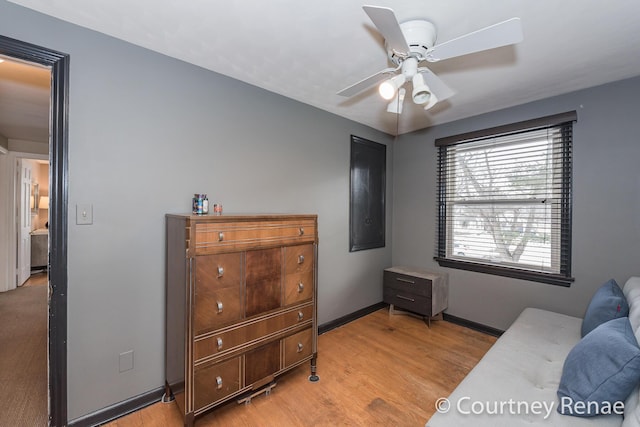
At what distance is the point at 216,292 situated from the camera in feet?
5.48

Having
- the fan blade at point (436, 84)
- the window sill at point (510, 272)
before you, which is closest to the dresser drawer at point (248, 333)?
the fan blade at point (436, 84)

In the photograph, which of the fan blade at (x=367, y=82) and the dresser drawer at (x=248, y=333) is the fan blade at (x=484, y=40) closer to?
the fan blade at (x=367, y=82)

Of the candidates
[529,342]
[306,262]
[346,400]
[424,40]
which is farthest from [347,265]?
[424,40]

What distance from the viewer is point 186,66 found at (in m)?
2.03

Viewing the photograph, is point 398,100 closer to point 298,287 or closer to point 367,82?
point 367,82

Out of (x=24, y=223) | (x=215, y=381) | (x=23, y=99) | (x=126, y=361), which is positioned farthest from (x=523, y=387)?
(x=24, y=223)

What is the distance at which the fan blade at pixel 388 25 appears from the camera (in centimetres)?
111

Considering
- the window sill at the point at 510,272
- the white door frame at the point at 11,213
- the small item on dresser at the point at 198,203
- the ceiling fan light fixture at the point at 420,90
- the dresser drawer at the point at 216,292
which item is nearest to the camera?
the ceiling fan light fixture at the point at 420,90

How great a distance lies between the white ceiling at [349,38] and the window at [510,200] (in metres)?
0.48

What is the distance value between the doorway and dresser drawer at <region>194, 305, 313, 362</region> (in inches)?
31.6

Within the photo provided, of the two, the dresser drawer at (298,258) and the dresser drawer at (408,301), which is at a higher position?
the dresser drawer at (298,258)

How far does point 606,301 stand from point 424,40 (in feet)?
6.56

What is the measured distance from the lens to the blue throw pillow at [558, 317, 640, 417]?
110cm

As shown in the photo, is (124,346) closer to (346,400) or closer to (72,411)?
(72,411)
